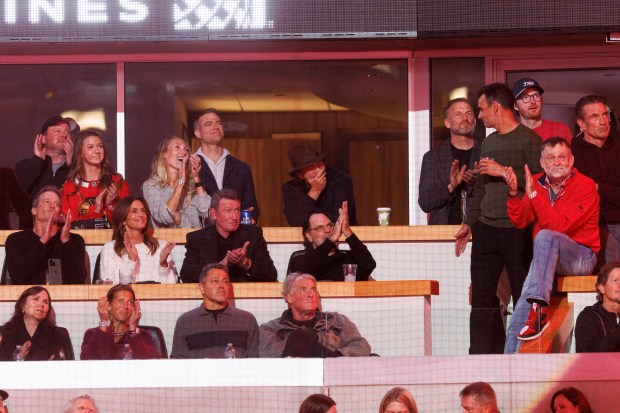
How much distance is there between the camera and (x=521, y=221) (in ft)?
26.2

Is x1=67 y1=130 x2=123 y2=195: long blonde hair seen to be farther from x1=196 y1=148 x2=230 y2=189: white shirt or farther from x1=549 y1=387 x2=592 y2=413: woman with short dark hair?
x1=549 y1=387 x2=592 y2=413: woman with short dark hair

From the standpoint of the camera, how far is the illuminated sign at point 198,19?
9.06 m

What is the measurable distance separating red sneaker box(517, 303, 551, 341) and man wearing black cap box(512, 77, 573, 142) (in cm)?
177

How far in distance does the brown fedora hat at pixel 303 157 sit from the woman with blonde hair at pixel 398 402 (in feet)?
8.76

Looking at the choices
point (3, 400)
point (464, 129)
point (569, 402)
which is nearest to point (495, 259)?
point (464, 129)

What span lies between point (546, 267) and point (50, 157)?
12.3 ft

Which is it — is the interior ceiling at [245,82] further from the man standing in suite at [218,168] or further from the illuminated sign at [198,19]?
the illuminated sign at [198,19]

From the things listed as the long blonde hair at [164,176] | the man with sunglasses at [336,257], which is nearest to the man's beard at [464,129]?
the man with sunglasses at [336,257]

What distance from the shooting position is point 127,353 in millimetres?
7562

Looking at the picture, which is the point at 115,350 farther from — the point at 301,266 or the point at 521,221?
the point at 521,221

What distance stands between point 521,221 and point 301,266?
142cm

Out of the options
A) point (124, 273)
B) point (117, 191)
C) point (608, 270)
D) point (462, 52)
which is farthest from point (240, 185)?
point (608, 270)

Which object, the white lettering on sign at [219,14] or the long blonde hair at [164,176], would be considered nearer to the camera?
the white lettering on sign at [219,14]

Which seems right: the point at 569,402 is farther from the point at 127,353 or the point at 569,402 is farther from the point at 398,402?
the point at 127,353
